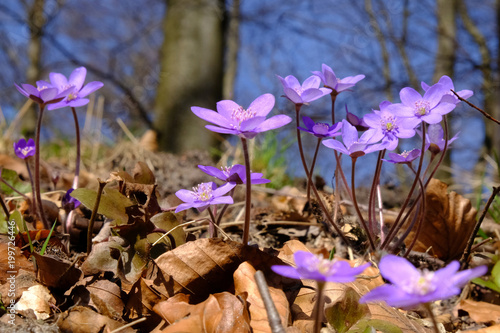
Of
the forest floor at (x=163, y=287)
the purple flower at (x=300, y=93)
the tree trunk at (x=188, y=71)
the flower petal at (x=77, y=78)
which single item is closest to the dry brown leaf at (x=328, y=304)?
the forest floor at (x=163, y=287)

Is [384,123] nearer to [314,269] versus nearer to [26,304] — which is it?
[314,269]

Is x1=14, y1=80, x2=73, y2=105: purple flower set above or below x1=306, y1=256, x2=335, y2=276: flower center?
above

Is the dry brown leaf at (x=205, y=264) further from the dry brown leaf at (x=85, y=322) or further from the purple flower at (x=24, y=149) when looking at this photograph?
the purple flower at (x=24, y=149)

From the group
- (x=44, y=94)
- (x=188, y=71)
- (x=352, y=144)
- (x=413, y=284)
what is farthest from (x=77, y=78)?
(x=188, y=71)

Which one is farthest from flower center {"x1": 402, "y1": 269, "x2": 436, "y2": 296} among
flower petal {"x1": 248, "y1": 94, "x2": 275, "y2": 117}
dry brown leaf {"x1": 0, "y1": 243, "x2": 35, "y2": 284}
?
dry brown leaf {"x1": 0, "y1": 243, "x2": 35, "y2": 284}

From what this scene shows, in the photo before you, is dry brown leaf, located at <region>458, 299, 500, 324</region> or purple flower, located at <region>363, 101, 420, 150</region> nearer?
purple flower, located at <region>363, 101, 420, 150</region>

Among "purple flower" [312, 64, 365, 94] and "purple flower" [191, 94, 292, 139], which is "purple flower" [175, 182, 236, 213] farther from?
"purple flower" [312, 64, 365, 94]
